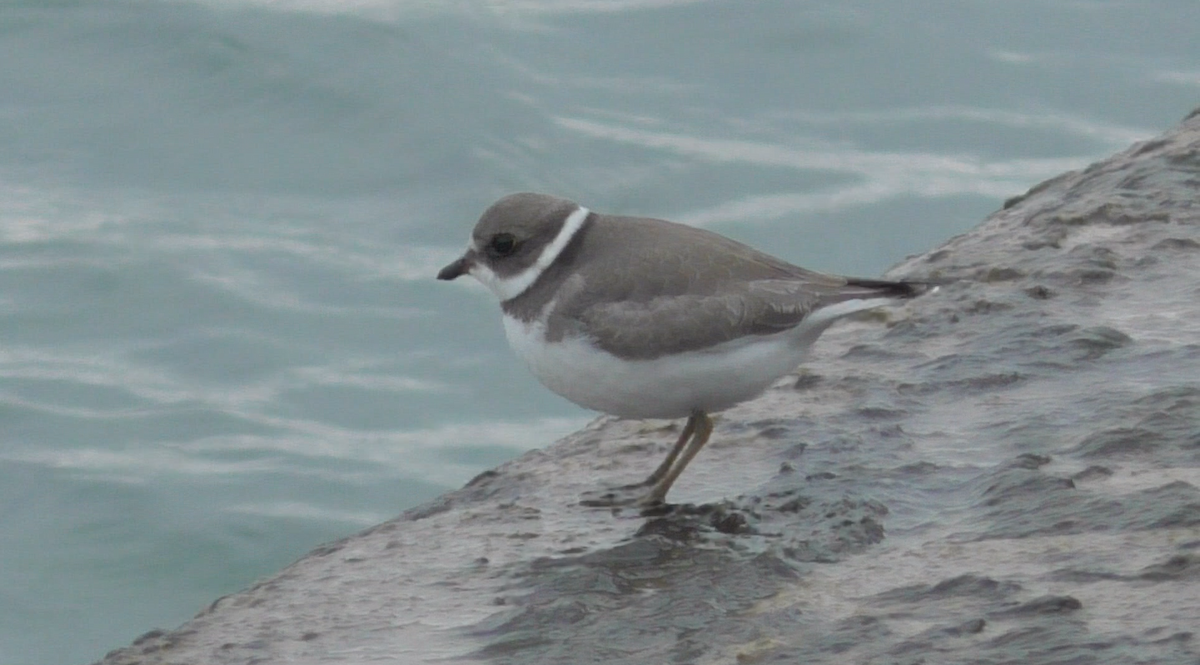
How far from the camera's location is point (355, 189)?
13352mm

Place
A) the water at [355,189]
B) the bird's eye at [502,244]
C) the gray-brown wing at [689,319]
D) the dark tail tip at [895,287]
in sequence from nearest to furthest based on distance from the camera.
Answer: the gray-brown wing at [689,319]
the dark tail tip at [895,287]
the bird's eye at [502,244]
the water at [355,189]

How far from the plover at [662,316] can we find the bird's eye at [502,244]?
58 millimetres

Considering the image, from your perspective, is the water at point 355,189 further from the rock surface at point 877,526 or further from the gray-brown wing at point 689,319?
the gray-brown wing at point 689,319

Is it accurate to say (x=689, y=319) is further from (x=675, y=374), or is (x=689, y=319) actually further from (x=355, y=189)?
(x=355, y=189)

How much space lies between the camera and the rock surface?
14.0ft

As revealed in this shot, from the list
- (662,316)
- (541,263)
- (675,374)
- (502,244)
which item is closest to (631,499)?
(675,374)

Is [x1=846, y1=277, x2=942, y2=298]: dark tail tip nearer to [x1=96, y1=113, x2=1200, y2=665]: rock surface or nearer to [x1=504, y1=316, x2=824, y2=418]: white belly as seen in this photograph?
[x1=504, y1=316, x2=824, y2=418]: white belly

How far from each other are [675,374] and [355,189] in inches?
328

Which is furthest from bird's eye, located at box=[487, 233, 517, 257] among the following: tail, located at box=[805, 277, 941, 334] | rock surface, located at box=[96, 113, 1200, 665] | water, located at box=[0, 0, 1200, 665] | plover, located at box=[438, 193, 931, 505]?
water, located at box=[0, 0, 1200, 665]

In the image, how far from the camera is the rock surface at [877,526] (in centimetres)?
426

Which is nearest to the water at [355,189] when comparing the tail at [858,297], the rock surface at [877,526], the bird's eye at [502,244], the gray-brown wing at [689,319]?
the bird's eye at [502,244]

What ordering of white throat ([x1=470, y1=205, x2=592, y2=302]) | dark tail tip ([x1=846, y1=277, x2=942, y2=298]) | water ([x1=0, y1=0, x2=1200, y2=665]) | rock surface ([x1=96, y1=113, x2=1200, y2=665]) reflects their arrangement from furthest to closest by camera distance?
water ([x1=0, y1=0, x2=1200, y2=665]), white throat ([x1=470, y1=205, x2=592, y2=302]), dark tail tip ([x1=846, y1=277, x2=942, y2=298]), rock surface ([x1=96, y1=113, x2=1200, y2=665])

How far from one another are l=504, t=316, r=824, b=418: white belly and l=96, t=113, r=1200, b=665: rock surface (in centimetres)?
33

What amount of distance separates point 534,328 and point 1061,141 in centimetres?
927
